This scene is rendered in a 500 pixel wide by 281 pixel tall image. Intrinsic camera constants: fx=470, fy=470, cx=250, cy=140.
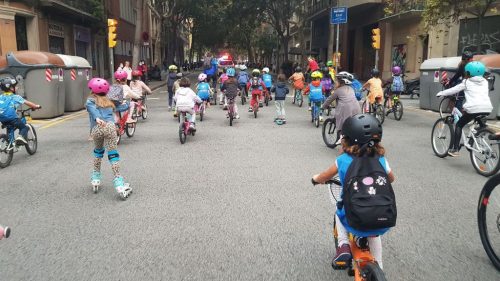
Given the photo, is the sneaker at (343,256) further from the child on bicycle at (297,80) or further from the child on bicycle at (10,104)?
the child on bicycle at (297,80)

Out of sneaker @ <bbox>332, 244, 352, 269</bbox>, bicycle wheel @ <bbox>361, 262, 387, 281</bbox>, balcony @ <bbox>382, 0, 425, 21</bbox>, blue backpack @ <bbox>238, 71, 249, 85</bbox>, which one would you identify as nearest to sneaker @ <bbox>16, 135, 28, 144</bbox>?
sneaker @ <bbox>332, 244, 352, 269</bbox>

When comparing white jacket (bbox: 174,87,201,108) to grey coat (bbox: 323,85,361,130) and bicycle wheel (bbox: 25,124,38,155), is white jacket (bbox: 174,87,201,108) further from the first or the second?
grey coat (bbox: 323,85,361,130)

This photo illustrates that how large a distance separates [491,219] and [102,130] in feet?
14.8

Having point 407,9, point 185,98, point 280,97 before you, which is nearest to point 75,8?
point 280,97

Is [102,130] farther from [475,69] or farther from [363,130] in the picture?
[475,69]

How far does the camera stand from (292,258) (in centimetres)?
406

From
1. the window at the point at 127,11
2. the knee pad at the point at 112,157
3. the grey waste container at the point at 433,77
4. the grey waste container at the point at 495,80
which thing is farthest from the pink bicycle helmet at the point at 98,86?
the window at the point at 127,11

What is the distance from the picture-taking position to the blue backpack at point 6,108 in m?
7.90

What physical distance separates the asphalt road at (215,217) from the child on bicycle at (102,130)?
28cm

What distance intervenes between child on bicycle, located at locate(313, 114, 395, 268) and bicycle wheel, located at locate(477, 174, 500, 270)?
1.24 meters

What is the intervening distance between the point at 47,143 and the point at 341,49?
34.8 m

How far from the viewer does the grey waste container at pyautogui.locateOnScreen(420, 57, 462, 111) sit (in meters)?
14.9

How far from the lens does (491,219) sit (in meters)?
3.92

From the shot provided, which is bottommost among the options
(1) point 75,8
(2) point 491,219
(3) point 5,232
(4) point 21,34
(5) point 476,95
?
(2) point 491,219
